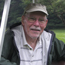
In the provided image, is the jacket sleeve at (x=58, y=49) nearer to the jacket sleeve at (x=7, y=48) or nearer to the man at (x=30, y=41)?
the man at (x=30, y=41)

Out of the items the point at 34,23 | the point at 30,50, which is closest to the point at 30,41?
the point at 30,50

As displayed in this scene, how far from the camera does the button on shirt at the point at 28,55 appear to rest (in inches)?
49.4

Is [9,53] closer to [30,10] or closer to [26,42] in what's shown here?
[26,42]

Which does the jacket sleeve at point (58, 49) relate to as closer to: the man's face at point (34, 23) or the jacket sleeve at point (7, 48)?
the man's face at point (34, 23)

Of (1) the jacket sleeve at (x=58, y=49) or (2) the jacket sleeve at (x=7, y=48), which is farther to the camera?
(1) the jacket sleeve at (x=58, y=49)

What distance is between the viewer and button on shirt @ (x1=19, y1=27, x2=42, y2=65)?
4.12ft

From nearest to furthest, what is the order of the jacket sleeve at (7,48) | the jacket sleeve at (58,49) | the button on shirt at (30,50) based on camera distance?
the jacket sleeve at (7,48) < the button on shirt at (30,50) < the jacket sleeve at (58,49)

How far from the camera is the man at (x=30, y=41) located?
120 centimetres

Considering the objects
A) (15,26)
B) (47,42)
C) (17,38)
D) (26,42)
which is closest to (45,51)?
(47,42)

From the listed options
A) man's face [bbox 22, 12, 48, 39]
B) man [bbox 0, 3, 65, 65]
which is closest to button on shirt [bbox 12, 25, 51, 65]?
man [bbox 0, 3, 65, 65]

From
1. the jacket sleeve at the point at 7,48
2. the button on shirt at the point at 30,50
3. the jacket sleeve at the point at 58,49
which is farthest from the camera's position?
the jacket sleeve at the point at 58,49

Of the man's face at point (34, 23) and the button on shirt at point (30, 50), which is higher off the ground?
the man's face at point (34, 23)

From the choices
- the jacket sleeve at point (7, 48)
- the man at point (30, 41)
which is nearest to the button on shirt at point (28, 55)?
the man at point (30, 41)

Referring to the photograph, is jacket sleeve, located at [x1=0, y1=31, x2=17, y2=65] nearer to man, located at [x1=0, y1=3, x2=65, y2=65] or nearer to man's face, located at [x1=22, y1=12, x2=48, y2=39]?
man, located at [x1=0, y1=3, x2=65, y2=65]
